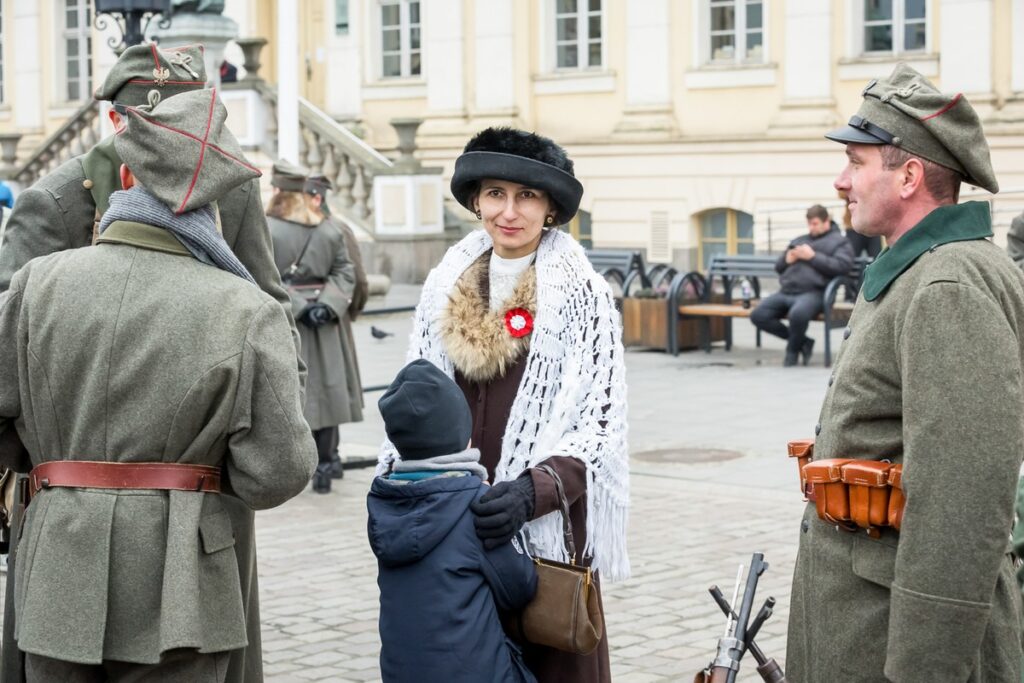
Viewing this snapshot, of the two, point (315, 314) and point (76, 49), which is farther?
point (76, 49)

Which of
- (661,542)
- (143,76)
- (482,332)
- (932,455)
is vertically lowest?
(661,542)

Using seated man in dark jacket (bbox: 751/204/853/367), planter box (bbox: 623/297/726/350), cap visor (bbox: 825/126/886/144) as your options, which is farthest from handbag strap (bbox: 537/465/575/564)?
planter box (bbox: 623/297/726/350)

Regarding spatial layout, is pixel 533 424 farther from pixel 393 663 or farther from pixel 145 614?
pixel 145 614

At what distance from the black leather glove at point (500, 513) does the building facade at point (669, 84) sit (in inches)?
707

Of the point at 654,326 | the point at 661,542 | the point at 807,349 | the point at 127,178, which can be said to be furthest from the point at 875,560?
the point at 654,326

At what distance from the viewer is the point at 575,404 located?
Result: 4410 millimetres

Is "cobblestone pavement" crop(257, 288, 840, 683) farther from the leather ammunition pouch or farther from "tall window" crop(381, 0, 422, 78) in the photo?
"tall window" crop(381, 0, 422, 78)

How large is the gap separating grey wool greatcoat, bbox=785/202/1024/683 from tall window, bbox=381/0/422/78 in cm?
2435

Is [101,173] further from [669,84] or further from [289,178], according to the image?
[669,84]

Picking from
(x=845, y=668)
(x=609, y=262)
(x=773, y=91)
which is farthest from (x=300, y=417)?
(x=773, y=91)

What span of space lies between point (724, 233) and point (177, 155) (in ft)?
68.4

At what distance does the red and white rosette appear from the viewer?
176 inches

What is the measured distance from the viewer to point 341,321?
9.93 m

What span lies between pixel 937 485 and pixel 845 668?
19.2 inches
